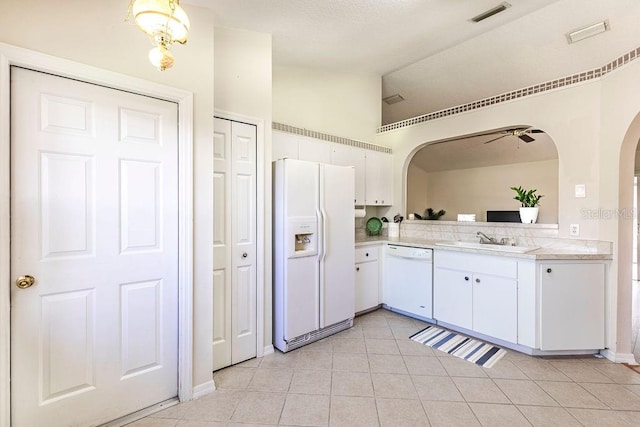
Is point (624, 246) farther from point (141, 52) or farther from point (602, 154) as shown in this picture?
point (141, 52)

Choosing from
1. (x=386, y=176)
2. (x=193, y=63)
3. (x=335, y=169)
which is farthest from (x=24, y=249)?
(x=386, y=176)

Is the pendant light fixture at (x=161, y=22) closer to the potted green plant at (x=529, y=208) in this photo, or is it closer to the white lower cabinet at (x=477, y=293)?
the white lower cabinet at (x=477, y=293)

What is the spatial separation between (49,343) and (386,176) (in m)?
3.82

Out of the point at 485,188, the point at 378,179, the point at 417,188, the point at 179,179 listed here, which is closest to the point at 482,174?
the point at 485,188

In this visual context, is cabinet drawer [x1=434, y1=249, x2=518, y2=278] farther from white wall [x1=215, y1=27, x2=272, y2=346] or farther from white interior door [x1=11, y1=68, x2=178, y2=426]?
white interior door [x1=11, y1=68, x2=178, y2=426]

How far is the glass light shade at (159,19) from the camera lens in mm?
1063

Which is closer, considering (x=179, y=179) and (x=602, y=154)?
(x=179, y=179)

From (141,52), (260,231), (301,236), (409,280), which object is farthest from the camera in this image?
(409,280)

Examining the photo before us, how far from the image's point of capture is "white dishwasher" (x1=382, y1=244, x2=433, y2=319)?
129 inches

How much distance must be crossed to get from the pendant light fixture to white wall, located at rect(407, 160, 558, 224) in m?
7.11

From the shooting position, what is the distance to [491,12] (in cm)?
261

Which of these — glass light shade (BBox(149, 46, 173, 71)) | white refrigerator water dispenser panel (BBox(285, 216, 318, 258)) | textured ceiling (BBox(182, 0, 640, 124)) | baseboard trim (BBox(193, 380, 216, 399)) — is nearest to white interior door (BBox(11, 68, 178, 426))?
baseboard trim (BBox(193, 380, 216, 399))

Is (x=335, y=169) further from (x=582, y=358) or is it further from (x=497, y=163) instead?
(x=497, y=163)

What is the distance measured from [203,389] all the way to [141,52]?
2246 millimetres
